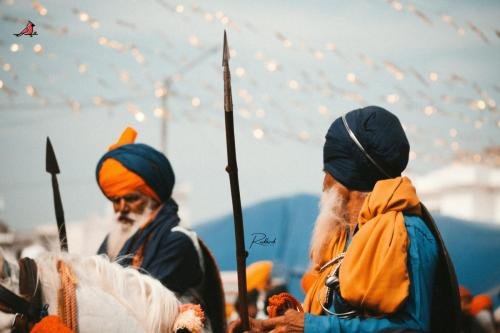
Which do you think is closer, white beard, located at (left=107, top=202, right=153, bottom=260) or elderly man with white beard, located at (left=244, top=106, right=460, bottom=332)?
elderly man with white beard, located at (left=244, top=106, right=460, bottom=332)

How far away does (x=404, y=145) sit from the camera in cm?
291

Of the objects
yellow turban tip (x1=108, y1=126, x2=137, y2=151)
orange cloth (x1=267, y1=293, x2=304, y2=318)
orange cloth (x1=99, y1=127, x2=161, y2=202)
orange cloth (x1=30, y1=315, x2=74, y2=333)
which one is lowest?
orange cloth (x1=99, y1=127, x2=161, y2=202)

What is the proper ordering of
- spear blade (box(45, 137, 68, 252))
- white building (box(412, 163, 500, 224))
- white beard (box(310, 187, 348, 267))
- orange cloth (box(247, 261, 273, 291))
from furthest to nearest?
1. white building (box(412, 163, 500, 224))
2. orange cloth (box(247, 261, 273, 291))
3. spear blade (box(45, 137, 68, 252))
4. white beard (box(310, 187, 348, 267))

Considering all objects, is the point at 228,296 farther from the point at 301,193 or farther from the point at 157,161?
the point at 157,161

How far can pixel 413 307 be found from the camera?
2.59m

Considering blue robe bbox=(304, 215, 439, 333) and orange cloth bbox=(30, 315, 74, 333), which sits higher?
blue robe bbox=(304, 215, 439, 333)

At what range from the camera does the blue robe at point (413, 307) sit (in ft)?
8.44

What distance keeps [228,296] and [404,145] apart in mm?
8057

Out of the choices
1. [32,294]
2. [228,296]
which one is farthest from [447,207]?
[32,294]

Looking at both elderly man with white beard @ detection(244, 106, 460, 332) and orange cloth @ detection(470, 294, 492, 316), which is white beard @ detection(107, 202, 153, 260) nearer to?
elderly man with white beard @ detection(244, 106, 460, 332)

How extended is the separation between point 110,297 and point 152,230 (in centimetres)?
151

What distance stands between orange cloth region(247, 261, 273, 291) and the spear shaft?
5998 mm

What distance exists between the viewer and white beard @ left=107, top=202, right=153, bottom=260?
4520mm

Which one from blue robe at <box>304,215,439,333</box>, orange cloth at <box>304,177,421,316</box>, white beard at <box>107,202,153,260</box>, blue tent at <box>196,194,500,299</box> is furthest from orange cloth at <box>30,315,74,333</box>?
blue tent at <box>196,194,500,299</box>
